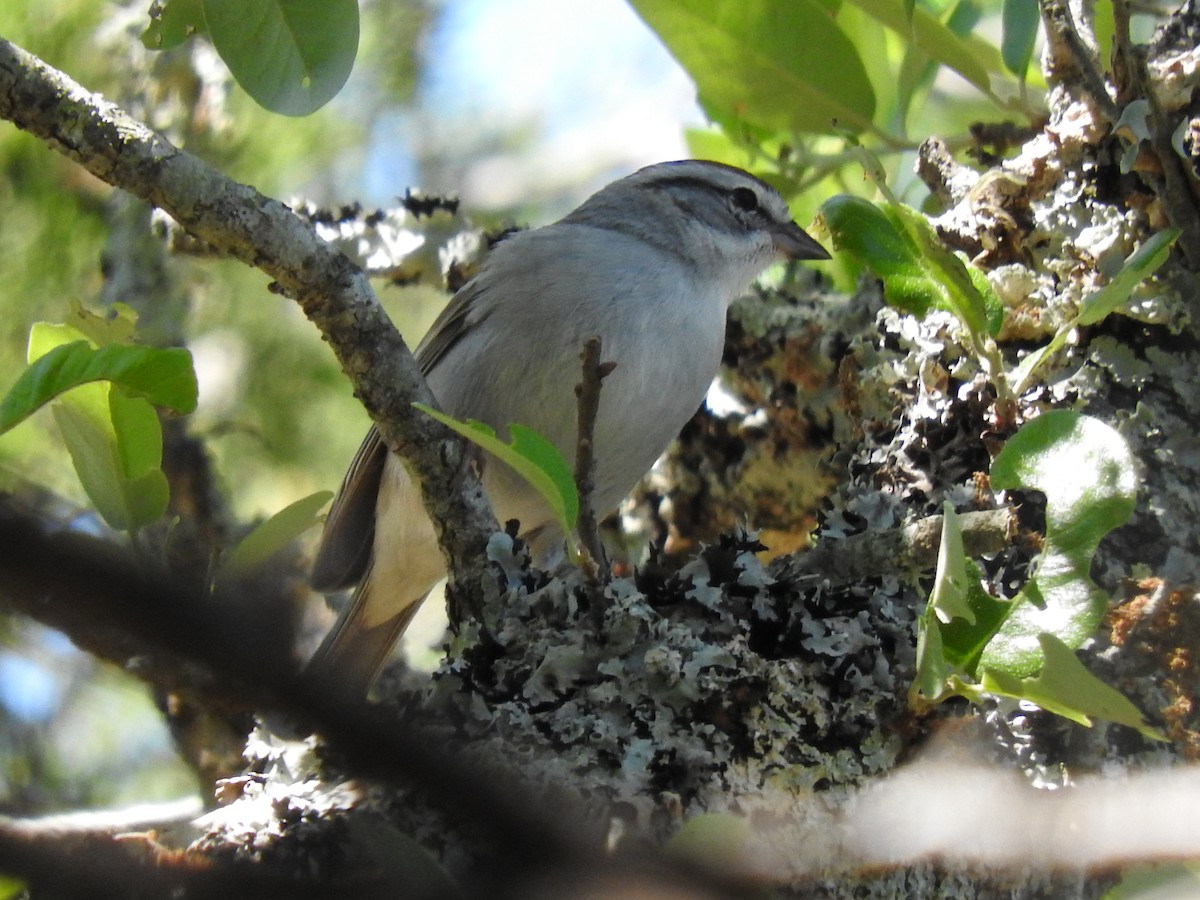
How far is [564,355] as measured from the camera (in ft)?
9.02

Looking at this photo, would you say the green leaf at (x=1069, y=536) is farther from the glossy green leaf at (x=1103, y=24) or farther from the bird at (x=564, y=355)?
the glossy green leaf at (x=1103, y=24)

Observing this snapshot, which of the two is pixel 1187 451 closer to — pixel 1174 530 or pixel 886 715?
pixel 1174 530

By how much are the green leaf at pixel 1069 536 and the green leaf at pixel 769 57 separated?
1.41 m

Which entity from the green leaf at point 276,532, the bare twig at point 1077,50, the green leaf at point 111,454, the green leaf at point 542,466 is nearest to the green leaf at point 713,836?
the green leaf at point 542,466

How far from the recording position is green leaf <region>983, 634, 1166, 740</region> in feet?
4.70

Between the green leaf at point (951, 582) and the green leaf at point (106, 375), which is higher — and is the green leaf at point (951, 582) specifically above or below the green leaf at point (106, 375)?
below

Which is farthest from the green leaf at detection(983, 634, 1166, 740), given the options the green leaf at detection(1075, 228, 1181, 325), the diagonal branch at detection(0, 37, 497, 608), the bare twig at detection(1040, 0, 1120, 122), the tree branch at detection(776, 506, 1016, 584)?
the bare twig at detection(1040, 0, 1120, 122)

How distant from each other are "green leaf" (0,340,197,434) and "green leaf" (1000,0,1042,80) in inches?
→ 69.3

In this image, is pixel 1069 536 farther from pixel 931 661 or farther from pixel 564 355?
pixel 564 355

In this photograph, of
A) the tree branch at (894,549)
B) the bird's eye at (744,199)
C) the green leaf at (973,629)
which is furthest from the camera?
the bird's eye at (744,199)

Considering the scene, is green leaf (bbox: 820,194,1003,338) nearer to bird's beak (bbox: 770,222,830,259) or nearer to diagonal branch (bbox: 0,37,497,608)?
diagonal branch (bbox: 0,37,497,608)

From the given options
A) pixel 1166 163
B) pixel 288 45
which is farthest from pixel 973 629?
pixel 288 45

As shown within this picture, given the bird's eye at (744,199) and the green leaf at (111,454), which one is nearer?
the green leaf at (111,454)

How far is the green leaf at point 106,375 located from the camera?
1.56m
